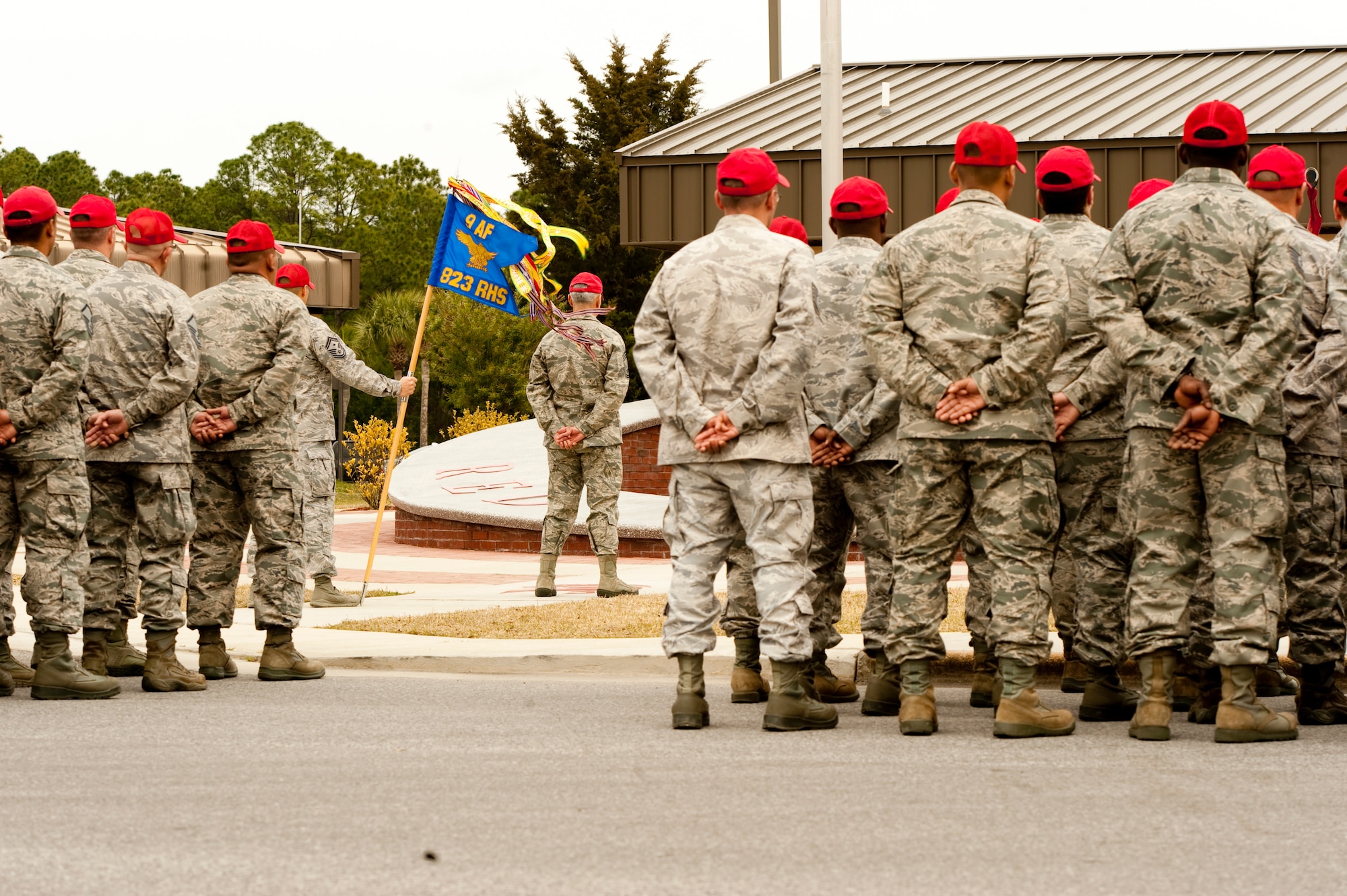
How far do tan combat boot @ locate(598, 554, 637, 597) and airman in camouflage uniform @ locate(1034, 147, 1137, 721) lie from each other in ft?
16.6

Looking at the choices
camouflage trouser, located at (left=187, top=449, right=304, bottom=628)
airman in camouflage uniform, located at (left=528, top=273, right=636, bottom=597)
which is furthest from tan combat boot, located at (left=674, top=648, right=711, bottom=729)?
airman in camouflage uniform, located at (left=528, top=273, right=636, bottom=597)

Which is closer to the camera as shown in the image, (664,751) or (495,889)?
(495,889)

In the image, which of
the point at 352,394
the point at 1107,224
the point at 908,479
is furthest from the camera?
the point at 352,394

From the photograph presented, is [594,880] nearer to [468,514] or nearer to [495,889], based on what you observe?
[495,889]

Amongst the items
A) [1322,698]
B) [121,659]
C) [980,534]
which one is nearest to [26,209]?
[121,659]

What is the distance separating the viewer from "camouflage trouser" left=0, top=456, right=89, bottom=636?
7.13 meters

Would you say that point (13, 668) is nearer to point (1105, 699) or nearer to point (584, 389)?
point (584, 389)

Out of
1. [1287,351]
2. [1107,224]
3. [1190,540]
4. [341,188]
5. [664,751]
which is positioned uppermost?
[341,188]

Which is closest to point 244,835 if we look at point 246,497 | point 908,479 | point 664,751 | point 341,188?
point 664,751

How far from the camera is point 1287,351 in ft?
19.0

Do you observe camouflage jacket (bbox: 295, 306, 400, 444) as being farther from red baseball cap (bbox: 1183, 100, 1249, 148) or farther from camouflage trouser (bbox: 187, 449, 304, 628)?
red baseball cap (bbox: 1183, 100, 1249, 148)

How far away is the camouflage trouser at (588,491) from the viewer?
1152 cm

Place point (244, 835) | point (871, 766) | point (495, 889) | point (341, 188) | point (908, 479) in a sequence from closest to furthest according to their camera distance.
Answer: point (495, 889) < point (244, 835) < point (871, 766) < point (908, 479) < point (341, 188)

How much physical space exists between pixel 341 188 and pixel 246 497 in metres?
70.8
